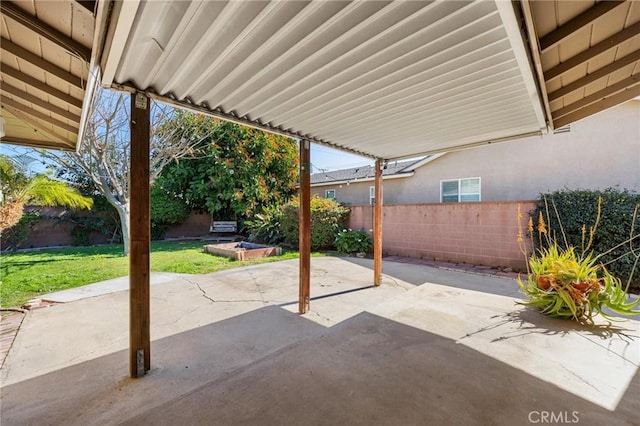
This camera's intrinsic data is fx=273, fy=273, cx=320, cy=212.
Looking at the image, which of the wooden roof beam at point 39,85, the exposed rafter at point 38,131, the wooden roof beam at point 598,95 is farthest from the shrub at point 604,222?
the exposed rafter at point 38,131

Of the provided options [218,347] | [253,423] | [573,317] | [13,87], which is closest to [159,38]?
[13,87]

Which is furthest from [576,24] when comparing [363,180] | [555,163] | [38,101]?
[363,180]

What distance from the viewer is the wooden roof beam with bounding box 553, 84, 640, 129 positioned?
267cm

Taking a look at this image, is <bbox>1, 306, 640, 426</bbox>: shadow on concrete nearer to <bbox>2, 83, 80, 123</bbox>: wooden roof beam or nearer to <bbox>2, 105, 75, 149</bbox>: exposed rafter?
<bbox>2, 83, 80, 123</bbox>: wooden roof beam

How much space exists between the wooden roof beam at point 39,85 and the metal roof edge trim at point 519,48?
11.7 feet

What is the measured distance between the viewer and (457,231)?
7.62 m

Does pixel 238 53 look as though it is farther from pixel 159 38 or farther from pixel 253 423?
pixel 253 423

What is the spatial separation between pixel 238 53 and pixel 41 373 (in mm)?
3261

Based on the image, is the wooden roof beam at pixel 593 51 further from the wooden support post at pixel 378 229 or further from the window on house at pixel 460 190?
the window on house at pixel 460 190

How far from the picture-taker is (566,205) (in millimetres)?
5855

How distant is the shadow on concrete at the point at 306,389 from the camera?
185 cm

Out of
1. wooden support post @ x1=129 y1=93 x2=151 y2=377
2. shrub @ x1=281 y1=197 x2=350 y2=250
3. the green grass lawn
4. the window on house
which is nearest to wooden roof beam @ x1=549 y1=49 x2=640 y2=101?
wooden support post @ x1=129 y1=93 x2=151 y2=377

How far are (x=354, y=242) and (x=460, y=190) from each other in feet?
13.7

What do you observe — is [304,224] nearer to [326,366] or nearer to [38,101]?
[326,366]
